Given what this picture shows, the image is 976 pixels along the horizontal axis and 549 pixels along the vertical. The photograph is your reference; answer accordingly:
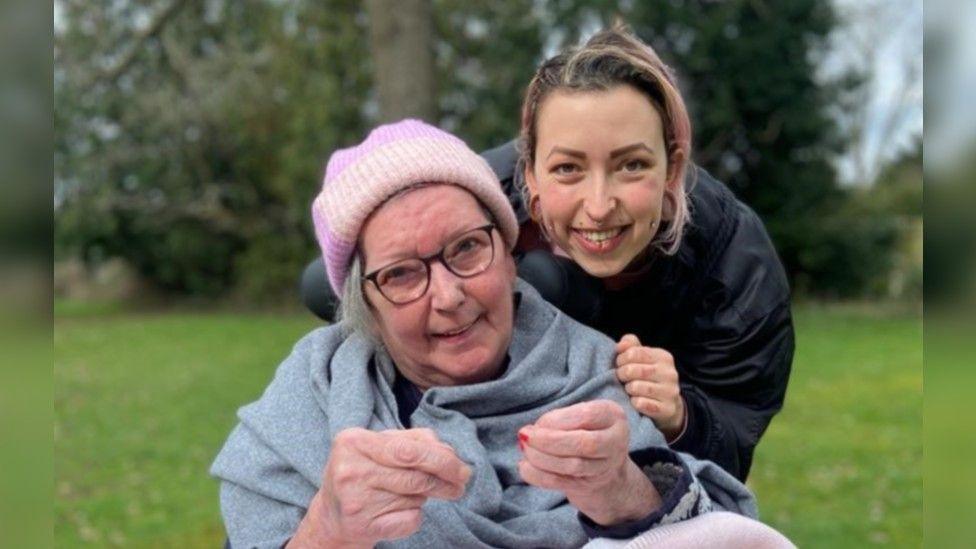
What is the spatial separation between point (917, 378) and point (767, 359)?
1100cm

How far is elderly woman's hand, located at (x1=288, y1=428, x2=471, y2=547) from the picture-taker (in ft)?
5.37

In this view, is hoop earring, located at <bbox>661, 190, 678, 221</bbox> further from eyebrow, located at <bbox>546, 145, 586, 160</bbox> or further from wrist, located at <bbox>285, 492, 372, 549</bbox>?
wrist, located at <bbox>285, 492, 372, 549</bbox>

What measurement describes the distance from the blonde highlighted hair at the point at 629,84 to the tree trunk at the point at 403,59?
578 cm

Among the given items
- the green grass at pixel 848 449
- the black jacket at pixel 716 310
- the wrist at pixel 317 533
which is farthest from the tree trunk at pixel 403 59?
the wrist at pixel 317 533

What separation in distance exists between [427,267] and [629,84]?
18.9 inches

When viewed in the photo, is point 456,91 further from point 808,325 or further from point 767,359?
point 767,359

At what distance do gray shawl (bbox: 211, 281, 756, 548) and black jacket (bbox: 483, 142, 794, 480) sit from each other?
208mm

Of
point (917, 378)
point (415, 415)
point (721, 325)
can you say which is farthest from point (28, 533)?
point (917, 378)

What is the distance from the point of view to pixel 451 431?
6.73 ft

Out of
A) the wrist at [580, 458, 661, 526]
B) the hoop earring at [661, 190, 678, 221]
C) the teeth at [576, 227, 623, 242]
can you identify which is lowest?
the wrist at [580, 458, 661, 526]

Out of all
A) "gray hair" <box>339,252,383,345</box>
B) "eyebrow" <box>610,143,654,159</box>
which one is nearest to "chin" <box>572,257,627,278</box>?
"eyebrow" <box>610,143,654,159</box>

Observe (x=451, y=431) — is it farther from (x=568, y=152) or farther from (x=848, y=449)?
(x=848, y=449)

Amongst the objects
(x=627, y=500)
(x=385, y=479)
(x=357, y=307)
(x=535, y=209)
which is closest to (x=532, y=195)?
(x=535, y=209)

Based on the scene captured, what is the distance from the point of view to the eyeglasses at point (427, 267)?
6.60 feet
